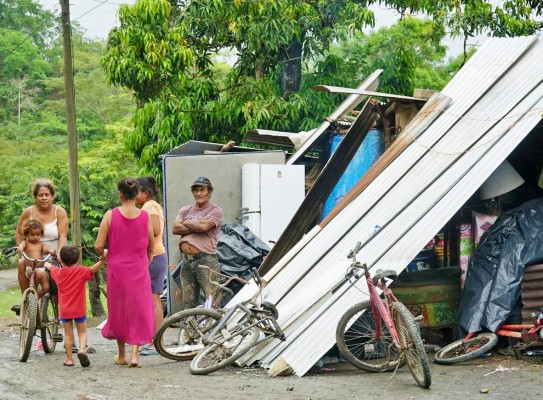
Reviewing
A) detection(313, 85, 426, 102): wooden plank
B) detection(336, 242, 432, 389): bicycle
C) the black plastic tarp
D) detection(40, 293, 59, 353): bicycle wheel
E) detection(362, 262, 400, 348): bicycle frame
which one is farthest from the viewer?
detection(313, 85, 426, 102): wooden plank

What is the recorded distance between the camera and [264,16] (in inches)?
741

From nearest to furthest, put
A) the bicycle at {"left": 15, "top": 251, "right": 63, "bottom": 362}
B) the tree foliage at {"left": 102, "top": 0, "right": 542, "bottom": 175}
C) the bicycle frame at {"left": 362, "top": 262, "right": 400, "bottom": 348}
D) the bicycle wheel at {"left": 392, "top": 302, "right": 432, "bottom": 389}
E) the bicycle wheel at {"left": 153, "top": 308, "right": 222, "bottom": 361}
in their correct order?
1. the bicycle wheel at {"left": 392, "top": 302, "right": 432, "bottom": 389}
2. the bicycle frame at {"left": 362, "top": 262, "right": 400, "bottom": 348}
3. the bicycle wheel at {"left": 153, "top": 308, "right": 222, "bottom": 361}
4. the bicycle at {"left": 15, "top": 251, "right": 63, "bottom": 362}
5. the tree foliage at {"left": 102, "top": 0, "right": 542, "bottom": 175}

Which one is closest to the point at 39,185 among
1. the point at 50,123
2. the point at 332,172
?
the point at 332,172

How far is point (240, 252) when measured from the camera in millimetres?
12430

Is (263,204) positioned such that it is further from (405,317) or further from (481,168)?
(405,317)

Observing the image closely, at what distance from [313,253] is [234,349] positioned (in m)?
1.63

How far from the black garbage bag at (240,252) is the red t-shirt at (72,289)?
2774 mm

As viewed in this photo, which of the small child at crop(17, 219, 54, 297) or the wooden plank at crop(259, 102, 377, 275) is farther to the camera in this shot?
the wooden plank at crop(259, 102, 377, 275)

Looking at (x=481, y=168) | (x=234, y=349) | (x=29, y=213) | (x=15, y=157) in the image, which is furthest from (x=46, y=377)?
(x=15, y=157)

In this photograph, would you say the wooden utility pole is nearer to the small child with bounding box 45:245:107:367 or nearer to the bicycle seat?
the small child with bounding box 45:245:107:367

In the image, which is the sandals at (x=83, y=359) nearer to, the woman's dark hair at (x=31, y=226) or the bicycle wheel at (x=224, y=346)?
the bicycle wheel at (x=224, y=346)

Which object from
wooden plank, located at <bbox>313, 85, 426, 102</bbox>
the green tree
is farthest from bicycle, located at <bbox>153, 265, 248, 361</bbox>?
the green tree

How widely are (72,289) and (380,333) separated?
2922mm

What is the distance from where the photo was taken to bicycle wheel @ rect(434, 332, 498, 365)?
9.42 metres
